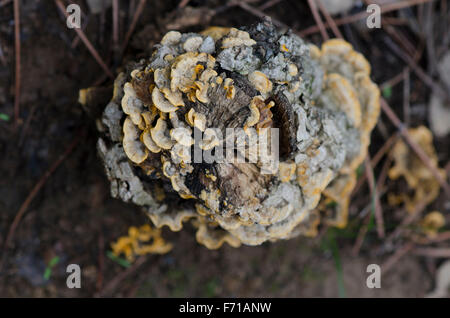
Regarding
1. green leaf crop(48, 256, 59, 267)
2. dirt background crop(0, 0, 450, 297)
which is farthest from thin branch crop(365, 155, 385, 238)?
green leaf crop(48, 256, 59, 267)

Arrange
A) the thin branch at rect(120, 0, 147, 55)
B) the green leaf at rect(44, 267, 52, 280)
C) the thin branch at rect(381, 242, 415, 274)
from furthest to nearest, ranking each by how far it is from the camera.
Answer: the thin branch at rect(381, 242, 415, 274), the green leaf at rect(44, 267, 52, 280), the thin branch at rect(120, 0, 147, 55)

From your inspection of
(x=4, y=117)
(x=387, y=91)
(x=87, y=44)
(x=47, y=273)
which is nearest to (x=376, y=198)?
(x=387, y=91)

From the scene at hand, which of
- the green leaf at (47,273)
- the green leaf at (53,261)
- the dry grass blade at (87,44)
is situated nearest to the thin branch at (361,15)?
the dry grass blade at (87,44)

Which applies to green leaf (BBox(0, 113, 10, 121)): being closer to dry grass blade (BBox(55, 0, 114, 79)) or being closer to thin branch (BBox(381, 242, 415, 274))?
dry grass blade (BBox(55, 0, 114, 79))

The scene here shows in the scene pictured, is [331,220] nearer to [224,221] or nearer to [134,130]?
[224,221]

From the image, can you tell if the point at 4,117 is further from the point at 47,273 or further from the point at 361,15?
the point at 361,15
